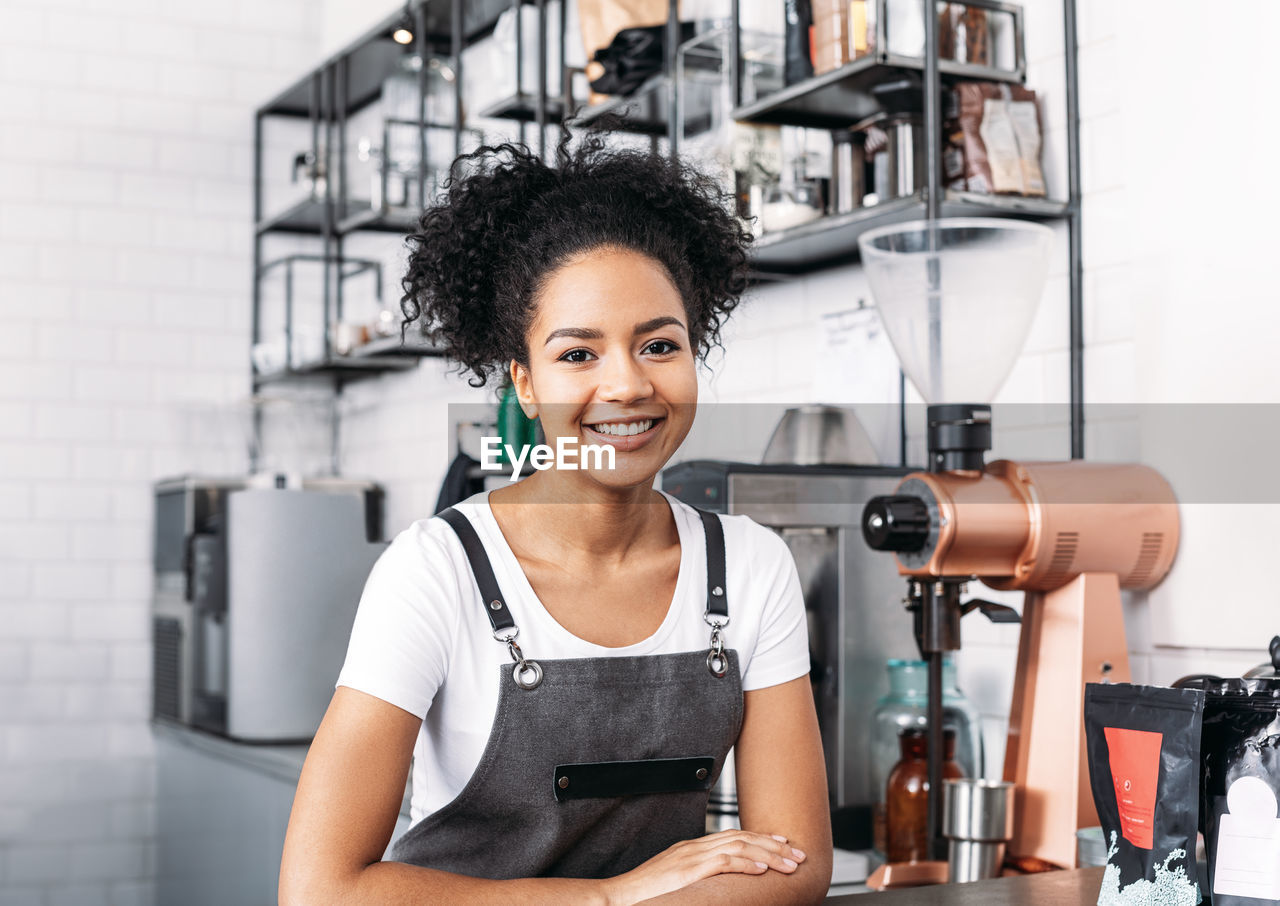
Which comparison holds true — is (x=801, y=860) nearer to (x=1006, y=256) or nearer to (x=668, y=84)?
(x=1006, y=256)

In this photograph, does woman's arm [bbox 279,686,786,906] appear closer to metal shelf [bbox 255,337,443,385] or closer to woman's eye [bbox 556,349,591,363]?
woman's eye [bbox 556,349,591,363]

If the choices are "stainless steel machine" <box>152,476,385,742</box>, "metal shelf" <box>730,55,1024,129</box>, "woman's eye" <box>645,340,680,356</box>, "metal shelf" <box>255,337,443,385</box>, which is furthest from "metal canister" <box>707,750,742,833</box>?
"metal shelf" <box>255,337,443,385</box>

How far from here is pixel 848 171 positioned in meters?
2.27

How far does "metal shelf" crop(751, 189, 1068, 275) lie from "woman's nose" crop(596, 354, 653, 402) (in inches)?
27.3

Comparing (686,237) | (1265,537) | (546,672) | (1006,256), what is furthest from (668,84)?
(546,672)

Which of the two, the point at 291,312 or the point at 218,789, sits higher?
the point at 291,312

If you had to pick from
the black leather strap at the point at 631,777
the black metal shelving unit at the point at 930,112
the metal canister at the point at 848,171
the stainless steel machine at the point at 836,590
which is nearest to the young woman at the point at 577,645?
the black leather strap at the point at 631,777

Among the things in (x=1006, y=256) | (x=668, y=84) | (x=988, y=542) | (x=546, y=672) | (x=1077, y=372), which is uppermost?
(x=668, y=84)

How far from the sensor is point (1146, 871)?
113 centimetres

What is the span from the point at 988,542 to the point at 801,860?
541mm

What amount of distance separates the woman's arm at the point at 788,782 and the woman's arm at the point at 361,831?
213 mm

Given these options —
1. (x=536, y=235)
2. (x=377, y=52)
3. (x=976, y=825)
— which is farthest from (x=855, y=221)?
(x=377, y=52)

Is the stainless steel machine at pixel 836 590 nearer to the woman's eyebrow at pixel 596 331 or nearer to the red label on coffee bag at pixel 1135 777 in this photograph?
the woman's eyebrow at pixel 596 331

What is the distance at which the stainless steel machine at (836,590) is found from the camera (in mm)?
2059
